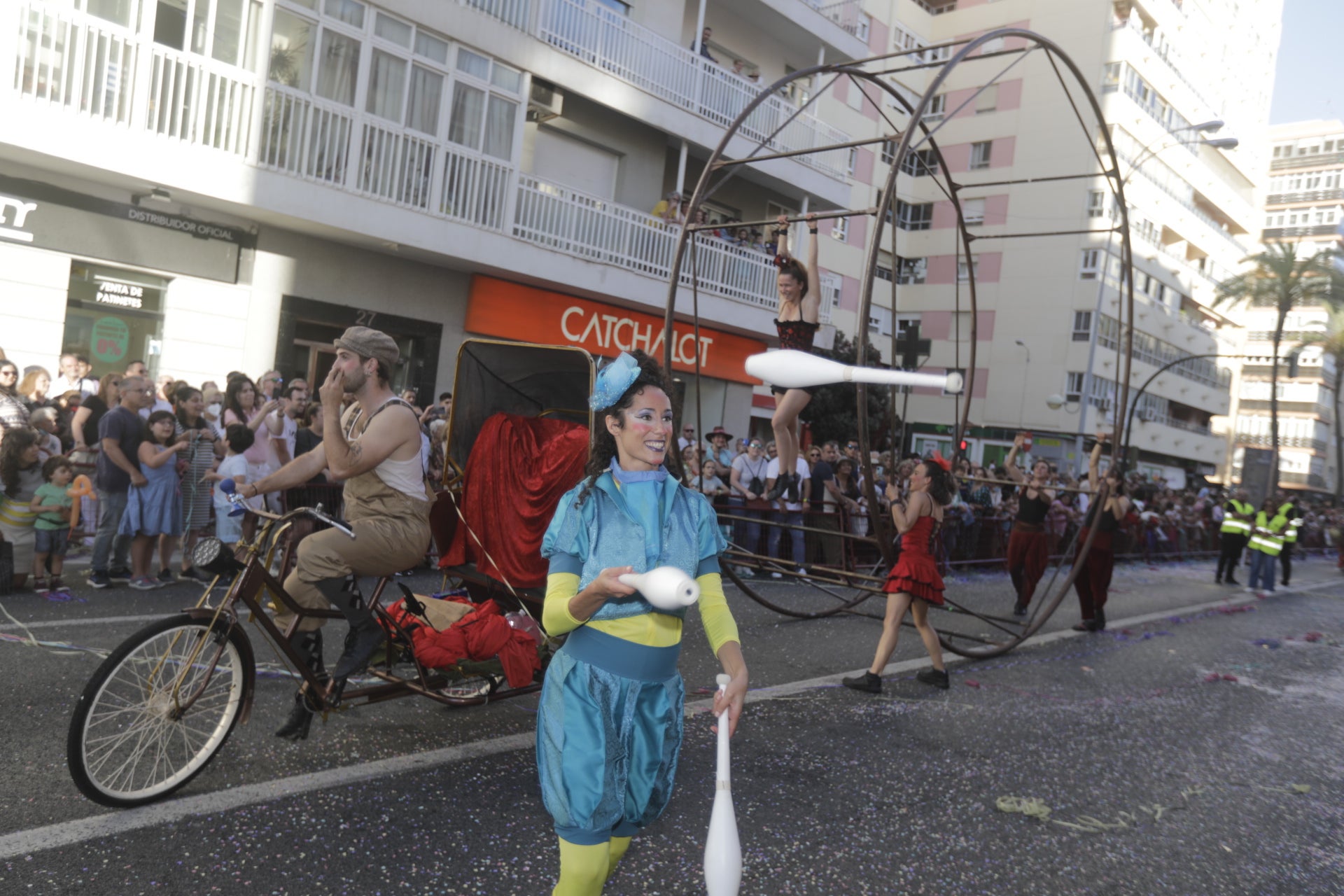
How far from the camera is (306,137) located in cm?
Result: 1359

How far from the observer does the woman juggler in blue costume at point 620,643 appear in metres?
2.71

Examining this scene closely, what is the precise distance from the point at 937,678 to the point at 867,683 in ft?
2.61

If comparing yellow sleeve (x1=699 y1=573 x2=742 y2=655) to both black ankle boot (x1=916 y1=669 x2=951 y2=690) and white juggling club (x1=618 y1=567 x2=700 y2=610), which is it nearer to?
white juggling club (x1=618 y1=567 x2=700 y2=610)

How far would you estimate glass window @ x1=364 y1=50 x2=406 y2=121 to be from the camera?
14.4m

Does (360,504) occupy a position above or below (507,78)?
below

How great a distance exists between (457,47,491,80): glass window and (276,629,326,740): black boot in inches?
502

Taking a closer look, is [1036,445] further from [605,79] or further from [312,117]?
[312,117]

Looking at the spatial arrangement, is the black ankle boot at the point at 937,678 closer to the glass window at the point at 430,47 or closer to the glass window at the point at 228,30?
the glass window at the point at 228,30

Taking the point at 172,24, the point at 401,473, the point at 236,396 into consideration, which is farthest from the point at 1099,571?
the point at 172,24

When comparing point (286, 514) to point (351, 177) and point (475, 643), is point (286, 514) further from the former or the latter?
point (351, 177)

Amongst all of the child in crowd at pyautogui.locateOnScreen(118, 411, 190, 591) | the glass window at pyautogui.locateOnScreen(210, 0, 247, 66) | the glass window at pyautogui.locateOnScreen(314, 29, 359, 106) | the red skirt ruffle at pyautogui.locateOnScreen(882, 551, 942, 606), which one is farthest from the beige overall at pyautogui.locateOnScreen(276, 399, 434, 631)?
the glass window at pyautogui.locateOnScreen(314, 29, 359, 106)

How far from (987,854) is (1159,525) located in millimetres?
21637

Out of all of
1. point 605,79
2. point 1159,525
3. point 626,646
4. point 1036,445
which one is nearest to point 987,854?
point 626,646

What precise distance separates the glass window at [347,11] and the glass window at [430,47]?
91 cm
